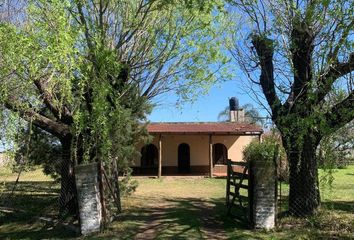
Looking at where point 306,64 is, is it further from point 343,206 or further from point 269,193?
point 343,206

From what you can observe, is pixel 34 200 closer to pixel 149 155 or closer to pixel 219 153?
pixel 149 155

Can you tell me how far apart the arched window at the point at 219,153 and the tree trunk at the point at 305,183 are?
71.2 ft

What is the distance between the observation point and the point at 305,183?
11.3 meters

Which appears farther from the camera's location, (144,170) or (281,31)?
(144,170)

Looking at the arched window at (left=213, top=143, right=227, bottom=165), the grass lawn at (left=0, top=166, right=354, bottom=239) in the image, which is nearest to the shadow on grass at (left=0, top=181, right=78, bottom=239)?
the grass lawn at (left=0, top=166, right=354, bottom=239)

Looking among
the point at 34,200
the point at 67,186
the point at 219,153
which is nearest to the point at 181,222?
the point at 67,186

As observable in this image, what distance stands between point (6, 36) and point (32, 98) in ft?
5.50

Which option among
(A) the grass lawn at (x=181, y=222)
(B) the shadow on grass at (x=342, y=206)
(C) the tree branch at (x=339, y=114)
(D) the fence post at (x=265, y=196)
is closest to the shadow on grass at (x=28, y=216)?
(A) the grass lawn at (x=181, y=222)

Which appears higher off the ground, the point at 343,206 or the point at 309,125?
the point at 309,125

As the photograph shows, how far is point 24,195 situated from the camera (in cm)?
1836

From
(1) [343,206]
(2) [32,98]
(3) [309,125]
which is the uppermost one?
(2) [32,98]

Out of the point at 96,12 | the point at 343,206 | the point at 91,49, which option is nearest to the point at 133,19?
the point at 96,12

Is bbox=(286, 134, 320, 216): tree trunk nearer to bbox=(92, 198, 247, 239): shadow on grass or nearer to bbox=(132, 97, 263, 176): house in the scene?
bbox=(92, 198, 247, 239): shadow on grass

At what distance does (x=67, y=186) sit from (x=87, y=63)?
4460mm
